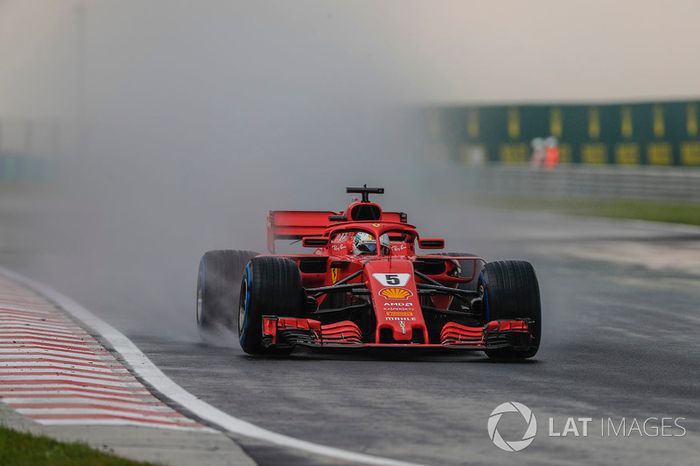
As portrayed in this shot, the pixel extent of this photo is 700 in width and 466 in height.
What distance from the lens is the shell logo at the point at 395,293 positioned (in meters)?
12.0

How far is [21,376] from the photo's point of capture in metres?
10.4

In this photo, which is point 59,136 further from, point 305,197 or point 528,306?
point 528,306

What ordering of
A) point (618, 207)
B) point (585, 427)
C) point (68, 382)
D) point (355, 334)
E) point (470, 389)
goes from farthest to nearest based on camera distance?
1. point (618, 207)
2. point (355, 334)
3. point (470, 389)
4. point (68, 382)
5. point (585, 427)

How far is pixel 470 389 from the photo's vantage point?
34.2 ft

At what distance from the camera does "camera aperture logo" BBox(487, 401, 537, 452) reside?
8266mm

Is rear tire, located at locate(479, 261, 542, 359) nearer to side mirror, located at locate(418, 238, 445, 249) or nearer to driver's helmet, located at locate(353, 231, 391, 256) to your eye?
driver's helmet, located at locate(353, 231, 391, 256)

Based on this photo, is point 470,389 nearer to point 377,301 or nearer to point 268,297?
point 377,301

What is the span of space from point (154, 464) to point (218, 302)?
20.8 ft

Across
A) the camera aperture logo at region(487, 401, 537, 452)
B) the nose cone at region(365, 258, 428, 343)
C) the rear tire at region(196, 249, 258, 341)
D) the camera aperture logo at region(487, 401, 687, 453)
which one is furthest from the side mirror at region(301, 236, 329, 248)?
the camera aperture logo at region(487, 401, 687, 453)

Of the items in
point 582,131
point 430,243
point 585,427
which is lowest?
point 585,427

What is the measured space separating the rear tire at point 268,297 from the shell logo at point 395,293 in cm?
66

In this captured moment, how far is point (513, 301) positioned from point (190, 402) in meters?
3.55

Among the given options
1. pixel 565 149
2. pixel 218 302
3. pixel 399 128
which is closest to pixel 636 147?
pixel 565 149

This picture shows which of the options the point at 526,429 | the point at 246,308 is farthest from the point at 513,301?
the point at 526,429
